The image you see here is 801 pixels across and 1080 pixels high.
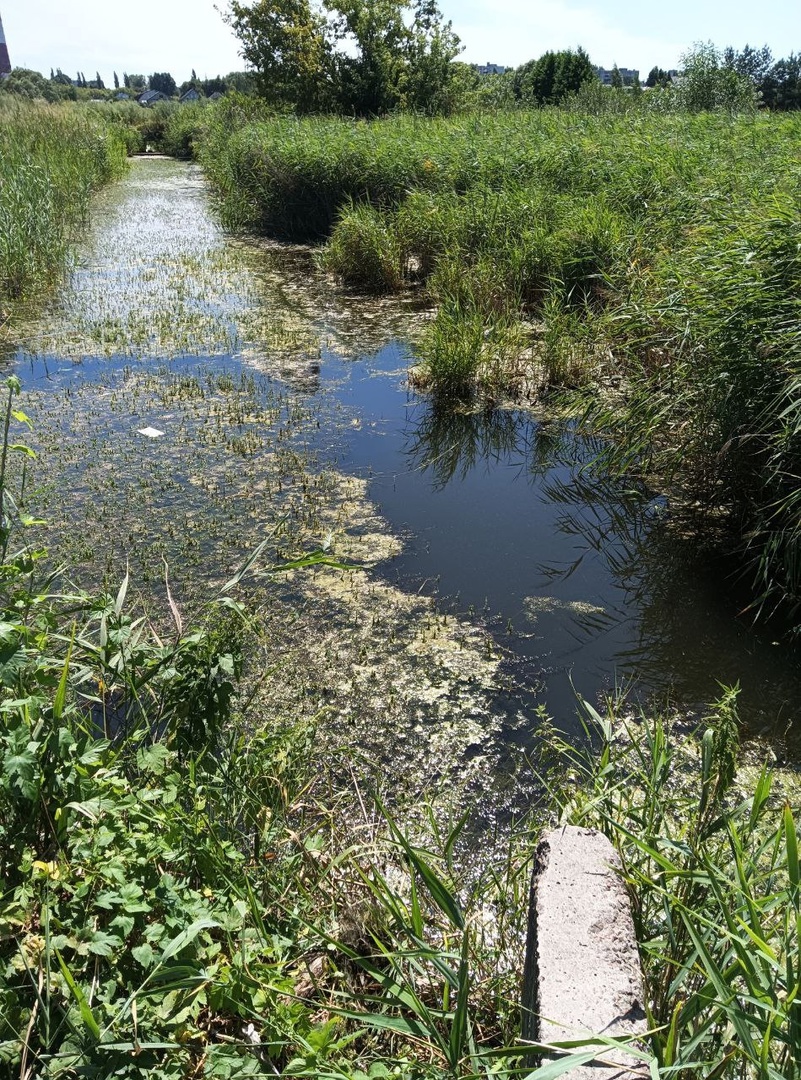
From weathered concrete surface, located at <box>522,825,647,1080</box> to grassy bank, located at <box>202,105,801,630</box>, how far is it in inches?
83.0

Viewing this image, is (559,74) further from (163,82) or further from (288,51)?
(163,82)

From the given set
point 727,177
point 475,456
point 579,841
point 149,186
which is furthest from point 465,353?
point 149,186

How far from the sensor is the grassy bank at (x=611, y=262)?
146 inches

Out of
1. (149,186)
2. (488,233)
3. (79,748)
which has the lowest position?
(79,748)

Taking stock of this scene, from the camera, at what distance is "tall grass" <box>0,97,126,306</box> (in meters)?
8.27

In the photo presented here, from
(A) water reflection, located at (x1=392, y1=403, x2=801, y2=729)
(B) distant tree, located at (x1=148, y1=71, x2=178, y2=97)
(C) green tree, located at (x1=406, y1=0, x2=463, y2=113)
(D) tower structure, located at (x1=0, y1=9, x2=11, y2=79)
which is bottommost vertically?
(A) water reflection, located at (x1=392, y1=403, x2=801, y2=729)

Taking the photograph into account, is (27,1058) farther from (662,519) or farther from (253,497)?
(662,519)

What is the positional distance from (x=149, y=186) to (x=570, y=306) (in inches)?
546

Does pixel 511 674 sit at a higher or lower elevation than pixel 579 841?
lower

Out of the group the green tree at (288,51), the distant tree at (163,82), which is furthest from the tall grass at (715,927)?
the distant tree at (163,82)

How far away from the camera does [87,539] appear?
4.07 m

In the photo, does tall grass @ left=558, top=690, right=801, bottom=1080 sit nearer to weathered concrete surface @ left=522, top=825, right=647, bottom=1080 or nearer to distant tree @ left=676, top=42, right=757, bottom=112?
weathered concrete surface @ left=522, top=825, right=647, bottom=1080

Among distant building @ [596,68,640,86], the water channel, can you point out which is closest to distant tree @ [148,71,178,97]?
distant building @ [596,68,640,86]

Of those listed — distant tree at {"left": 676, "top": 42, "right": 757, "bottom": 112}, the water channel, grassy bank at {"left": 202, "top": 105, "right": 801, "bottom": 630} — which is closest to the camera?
the water channel
